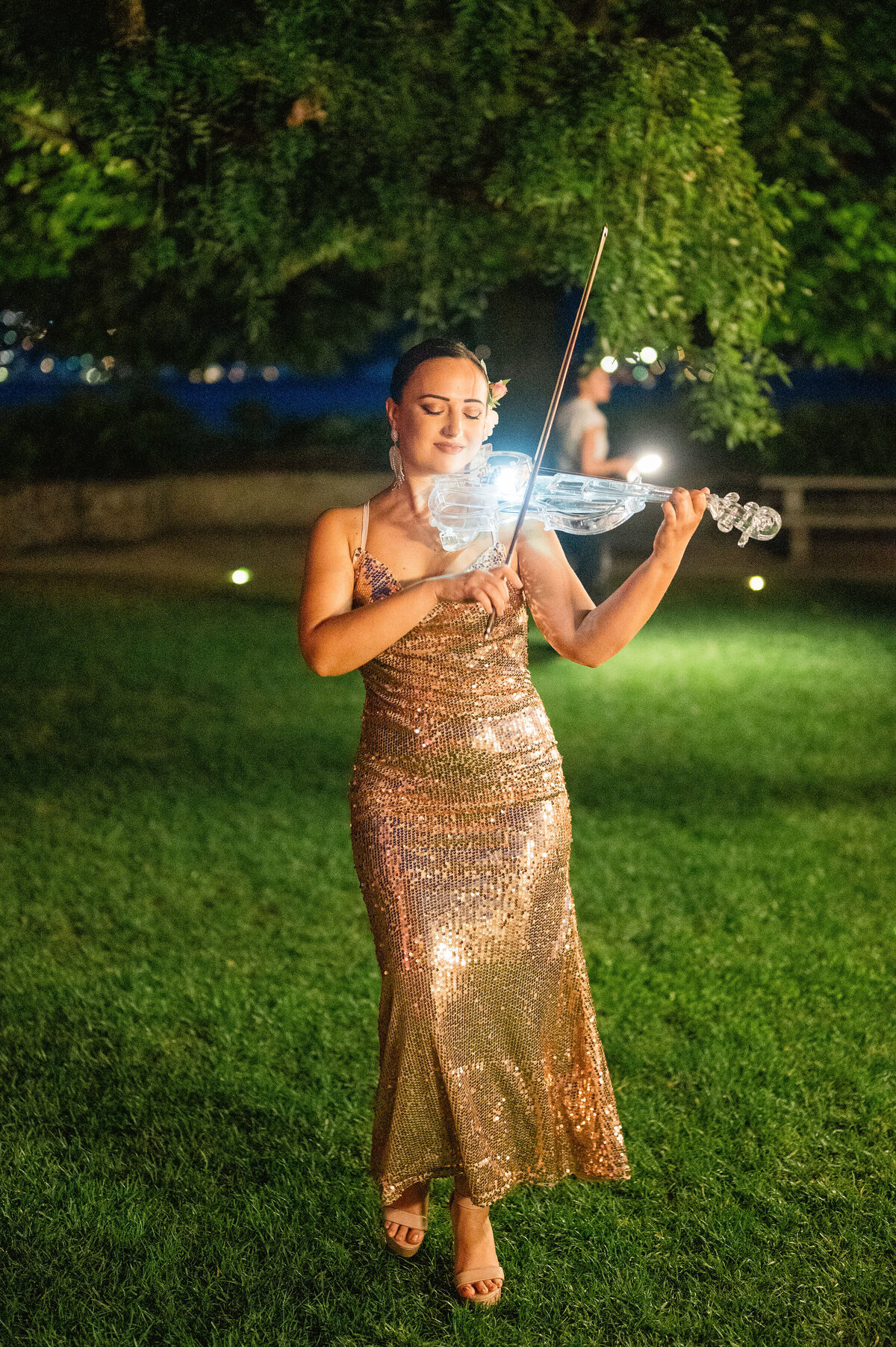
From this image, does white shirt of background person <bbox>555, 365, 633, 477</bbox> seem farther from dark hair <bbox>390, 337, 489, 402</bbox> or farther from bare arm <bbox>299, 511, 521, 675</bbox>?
bare arm <bbox>299, 511, 521, 675</bbox>

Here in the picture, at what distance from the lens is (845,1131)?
3.98 m

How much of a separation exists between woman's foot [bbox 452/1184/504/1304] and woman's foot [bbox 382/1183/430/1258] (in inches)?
4.7

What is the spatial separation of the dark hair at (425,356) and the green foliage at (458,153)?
3.70m

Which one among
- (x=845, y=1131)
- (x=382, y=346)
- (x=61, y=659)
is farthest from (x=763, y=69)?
(x=382, y=346)

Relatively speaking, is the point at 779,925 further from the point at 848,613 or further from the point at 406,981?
the point at 848,613

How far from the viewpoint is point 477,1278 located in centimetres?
321

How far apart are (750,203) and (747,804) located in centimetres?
322

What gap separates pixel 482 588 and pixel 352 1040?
2452mm

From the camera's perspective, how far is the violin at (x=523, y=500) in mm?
2803

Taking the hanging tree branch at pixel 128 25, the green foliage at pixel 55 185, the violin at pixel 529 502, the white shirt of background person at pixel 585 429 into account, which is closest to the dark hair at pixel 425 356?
the violin at pixel 529 502

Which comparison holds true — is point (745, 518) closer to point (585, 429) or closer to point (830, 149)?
point (585, 429)

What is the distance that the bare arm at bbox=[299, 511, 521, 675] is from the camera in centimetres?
270

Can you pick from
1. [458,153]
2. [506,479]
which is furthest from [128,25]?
[506,479]

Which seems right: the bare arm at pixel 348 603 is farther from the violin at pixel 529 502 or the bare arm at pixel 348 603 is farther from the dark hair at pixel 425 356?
the dark hair at pixel 425 356
